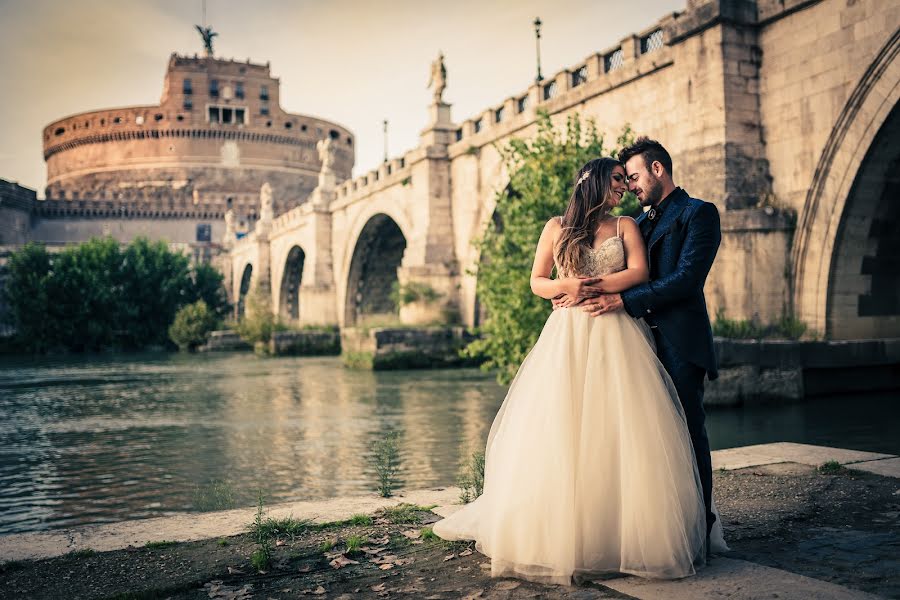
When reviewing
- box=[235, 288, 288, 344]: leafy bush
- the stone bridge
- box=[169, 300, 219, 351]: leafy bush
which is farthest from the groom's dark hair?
box=[169, 300, 219, 351]: leafy bush

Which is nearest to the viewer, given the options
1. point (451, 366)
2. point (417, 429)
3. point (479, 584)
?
point (479, 584)

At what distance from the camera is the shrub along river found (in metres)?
7.55

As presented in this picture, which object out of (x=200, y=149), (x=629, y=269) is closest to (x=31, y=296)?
(x=200, y=149)

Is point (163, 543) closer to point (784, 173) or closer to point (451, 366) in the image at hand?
point (784, 173)

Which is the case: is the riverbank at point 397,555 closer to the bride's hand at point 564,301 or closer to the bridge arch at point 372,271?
the bride's hand at point 564,301

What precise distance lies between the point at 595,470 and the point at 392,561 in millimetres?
991

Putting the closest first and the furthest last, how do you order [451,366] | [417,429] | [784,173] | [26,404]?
[417,429]
[784,173]
[26,404]
[451,366]

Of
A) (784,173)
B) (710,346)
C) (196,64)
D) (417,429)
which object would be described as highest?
(196,64)

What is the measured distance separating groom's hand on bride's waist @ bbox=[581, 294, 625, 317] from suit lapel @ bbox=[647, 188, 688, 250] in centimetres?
38

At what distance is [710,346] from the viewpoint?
354 cm

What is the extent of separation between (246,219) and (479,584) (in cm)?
7322

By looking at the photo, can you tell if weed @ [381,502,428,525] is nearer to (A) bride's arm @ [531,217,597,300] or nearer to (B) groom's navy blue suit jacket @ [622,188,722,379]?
(A) bride's arm @ [531,217,597,300]

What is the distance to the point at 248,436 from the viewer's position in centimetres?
1146

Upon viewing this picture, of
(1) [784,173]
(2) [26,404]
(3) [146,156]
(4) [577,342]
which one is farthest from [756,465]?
(3) [146,156]
